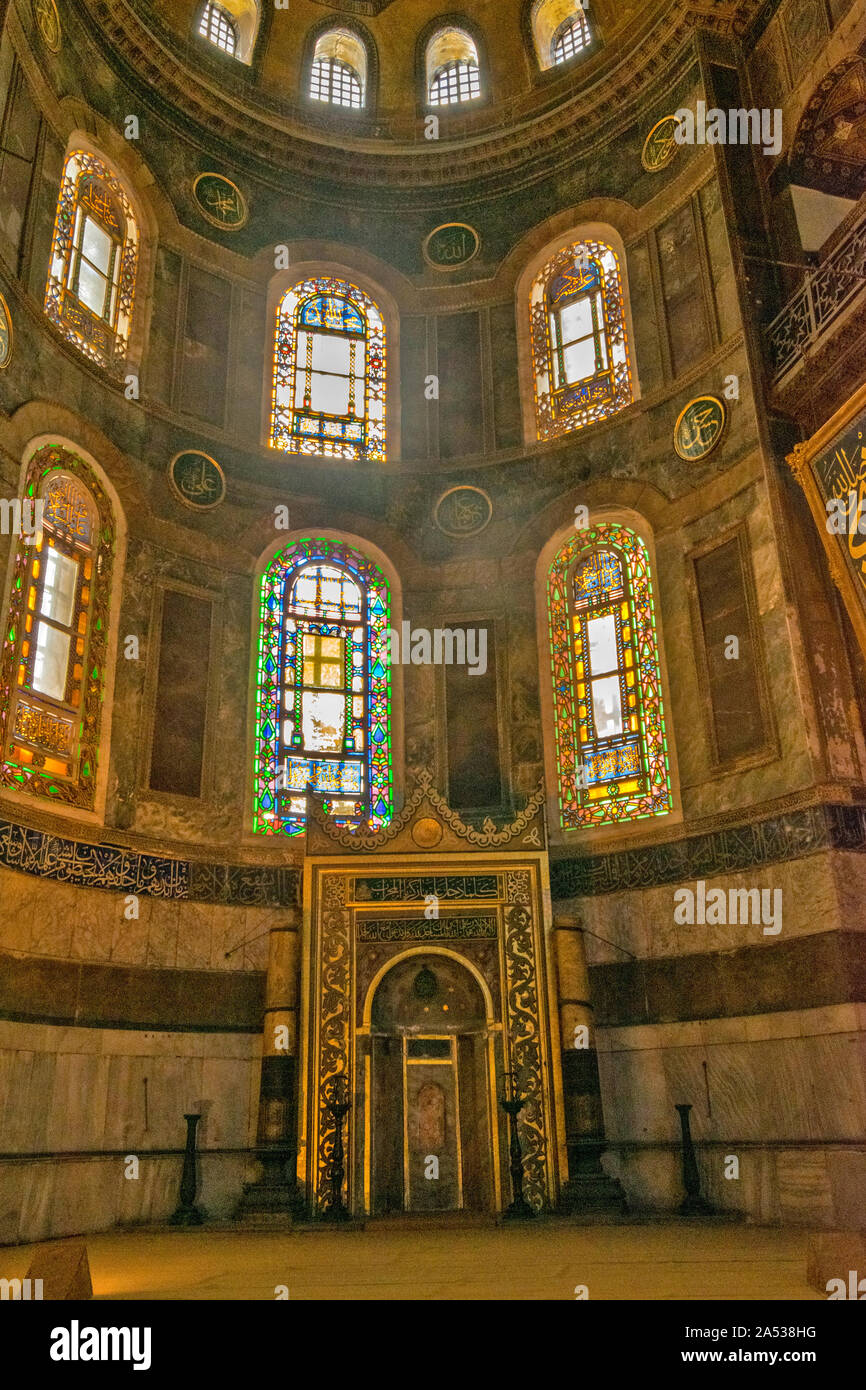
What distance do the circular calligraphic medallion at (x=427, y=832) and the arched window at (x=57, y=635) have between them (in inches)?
113

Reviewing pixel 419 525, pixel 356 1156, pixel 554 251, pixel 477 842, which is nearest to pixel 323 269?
pixel 554 251

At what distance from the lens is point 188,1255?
21.6 ft

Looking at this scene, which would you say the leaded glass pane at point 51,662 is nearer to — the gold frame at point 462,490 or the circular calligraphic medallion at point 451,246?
the gold frame at point 462,490

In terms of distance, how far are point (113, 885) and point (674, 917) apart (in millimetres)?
4851

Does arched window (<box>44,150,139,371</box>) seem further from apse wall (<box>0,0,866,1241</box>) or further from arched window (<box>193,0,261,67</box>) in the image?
arched window (<box>193,0,261,67</box>)

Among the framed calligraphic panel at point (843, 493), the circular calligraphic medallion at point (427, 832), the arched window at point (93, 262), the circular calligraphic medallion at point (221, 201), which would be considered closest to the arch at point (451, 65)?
the circular calligraphic medallion at point (221, 201)

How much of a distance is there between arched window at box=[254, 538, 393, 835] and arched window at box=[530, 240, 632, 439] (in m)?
2.83

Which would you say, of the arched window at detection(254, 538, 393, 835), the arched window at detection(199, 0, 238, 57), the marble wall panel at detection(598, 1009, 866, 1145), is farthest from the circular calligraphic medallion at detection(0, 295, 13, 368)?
the marble wall panel at detection(598, 1009, 866, 1145)

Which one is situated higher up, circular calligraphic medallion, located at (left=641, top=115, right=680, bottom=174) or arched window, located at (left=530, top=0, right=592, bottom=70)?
arched window, located at (left=530, top=0, right=592, bottom=70)

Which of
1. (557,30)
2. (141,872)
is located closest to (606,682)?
(141,872)

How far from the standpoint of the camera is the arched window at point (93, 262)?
1030 centimetres

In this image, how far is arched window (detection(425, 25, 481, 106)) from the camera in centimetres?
1399

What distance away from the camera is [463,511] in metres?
11.8

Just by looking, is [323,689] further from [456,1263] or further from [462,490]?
[456,1263]
